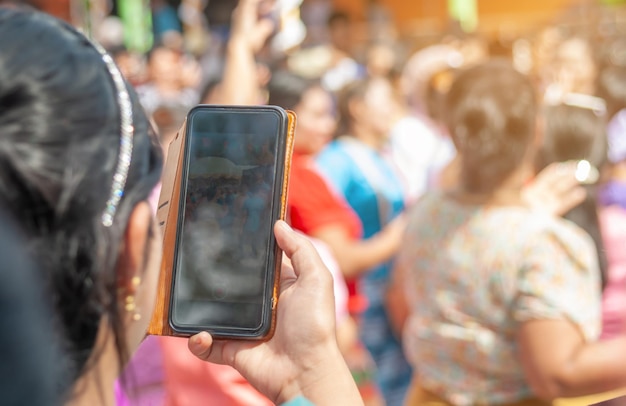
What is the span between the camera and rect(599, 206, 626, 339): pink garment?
2354 millimetres

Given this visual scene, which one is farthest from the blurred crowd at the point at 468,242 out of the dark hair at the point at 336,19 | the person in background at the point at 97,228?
the dark hair at the point at 336,19

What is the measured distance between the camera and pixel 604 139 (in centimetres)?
262

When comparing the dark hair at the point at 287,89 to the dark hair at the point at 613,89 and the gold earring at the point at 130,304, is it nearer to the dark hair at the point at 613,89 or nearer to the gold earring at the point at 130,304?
the dark hair at the point at 613,89

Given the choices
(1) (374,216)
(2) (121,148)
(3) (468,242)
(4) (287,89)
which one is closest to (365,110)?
(1) (374,216)

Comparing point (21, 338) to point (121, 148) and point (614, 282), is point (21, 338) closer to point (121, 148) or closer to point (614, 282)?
point (121, 148)

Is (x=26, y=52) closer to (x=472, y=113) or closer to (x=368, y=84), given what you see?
(x=472, y=113)

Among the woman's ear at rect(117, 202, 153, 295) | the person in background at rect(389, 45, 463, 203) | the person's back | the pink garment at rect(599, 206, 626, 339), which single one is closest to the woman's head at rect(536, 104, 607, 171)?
the pink garment at rect(599, 206, 626, 339)

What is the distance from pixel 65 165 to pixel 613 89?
10.8 ft

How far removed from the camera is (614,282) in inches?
93.2

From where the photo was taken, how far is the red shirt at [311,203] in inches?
112

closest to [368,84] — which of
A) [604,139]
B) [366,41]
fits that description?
[604,139]

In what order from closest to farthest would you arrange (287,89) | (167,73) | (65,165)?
(65,165), (287,89), (167,73)

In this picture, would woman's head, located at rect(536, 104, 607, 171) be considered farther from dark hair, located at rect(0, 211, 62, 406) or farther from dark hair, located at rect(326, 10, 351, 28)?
dark hair, located at rect(326, 10, 351, 28)

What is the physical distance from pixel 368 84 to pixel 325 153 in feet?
2.60
